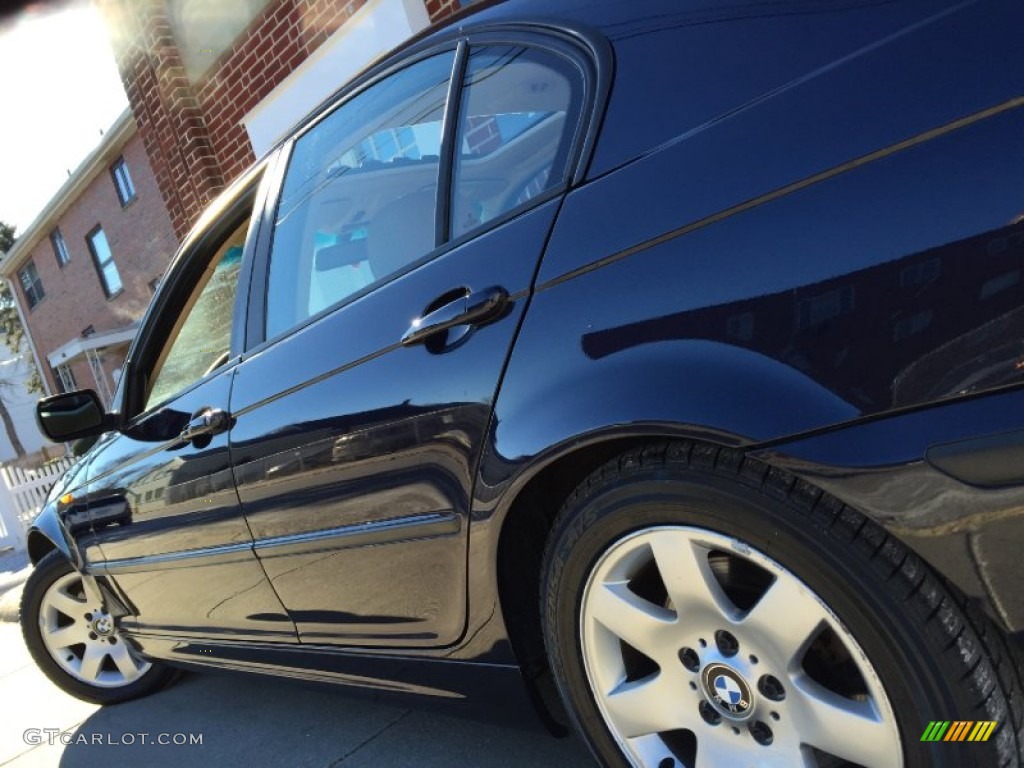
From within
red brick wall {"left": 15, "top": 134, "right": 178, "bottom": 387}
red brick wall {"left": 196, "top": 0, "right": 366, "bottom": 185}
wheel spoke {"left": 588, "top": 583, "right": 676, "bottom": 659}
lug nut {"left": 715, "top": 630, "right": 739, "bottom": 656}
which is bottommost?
lug nut {"left": 715, "top": 630, "right": 739, "bottom": 656}

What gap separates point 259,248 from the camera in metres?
→ 2.41

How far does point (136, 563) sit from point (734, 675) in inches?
90.4

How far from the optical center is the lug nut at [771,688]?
1.25 meters

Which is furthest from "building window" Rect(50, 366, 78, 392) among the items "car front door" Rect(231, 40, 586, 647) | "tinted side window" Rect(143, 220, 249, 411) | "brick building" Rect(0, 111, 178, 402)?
"car front door" Rect(231, 40, 586, 647)

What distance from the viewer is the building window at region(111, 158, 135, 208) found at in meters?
16.2

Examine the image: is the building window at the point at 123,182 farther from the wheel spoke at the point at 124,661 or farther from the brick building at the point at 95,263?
the wheel spoke at the point at 124,661

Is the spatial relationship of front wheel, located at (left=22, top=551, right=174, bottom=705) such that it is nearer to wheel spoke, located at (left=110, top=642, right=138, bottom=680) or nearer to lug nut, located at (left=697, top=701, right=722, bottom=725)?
wheel spoke, located at (left=110, top=642, right=138, bottom=680)

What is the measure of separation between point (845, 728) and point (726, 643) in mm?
210

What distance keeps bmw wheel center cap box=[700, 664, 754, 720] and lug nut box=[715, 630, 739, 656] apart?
0.03 meters

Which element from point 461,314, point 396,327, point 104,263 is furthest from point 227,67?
point 104,263

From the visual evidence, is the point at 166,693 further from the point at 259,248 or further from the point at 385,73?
the point at 385,73

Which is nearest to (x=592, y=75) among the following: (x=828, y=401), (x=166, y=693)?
(x=828, y=401)

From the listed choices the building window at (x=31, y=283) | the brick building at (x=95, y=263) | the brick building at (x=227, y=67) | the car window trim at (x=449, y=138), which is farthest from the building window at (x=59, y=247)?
the car window trim at (x=449, y=138)

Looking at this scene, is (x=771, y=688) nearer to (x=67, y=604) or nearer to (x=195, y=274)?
(x=195, y=274)
